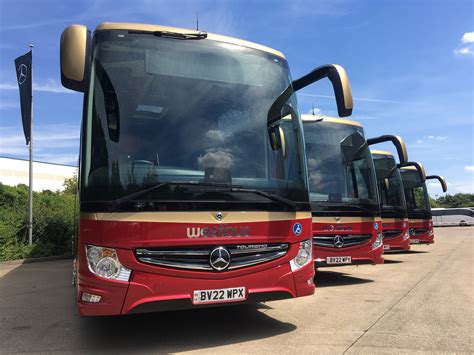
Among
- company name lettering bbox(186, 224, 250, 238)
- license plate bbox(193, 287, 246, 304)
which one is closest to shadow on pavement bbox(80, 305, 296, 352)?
license plate bbox(193, 287, 246, 304)

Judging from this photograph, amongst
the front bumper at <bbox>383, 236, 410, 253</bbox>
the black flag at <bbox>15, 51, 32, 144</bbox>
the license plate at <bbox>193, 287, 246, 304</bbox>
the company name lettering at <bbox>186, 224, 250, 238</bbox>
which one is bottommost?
the front bumper at <bbox>383, 236, 410, 253</bbox>

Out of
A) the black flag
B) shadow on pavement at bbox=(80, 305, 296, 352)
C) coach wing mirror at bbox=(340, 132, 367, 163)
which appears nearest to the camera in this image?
shadow on pavement at bbox=(80, 305, 296, 352)

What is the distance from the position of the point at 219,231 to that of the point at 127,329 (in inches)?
81.2

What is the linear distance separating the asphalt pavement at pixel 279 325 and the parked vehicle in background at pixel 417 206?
8.65m

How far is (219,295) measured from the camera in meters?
4.54

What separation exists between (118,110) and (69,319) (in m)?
3.45

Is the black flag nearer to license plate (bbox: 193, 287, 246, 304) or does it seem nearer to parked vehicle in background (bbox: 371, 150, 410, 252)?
parked vehicle in background (bbox: 371, 150, 410, 252)

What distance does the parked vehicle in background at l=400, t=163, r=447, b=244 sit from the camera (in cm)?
1723

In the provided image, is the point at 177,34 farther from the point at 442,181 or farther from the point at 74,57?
the point at 442,181

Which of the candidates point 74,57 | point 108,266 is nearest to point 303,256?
point 108,266

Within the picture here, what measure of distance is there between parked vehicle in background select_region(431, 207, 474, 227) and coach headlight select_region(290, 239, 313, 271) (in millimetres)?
55892

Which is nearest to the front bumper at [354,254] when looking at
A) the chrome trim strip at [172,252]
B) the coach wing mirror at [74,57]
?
the chrome trim strip at [172,252]

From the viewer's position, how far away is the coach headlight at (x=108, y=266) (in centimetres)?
423

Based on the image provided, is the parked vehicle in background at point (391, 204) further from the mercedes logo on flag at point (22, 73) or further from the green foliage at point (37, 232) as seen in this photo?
the mercedes logo on flag at point (22, 73)
